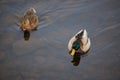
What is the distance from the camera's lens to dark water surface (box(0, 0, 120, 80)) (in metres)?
9.35

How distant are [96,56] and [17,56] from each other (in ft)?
8.02

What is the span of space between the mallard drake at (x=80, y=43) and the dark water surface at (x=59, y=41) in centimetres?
20

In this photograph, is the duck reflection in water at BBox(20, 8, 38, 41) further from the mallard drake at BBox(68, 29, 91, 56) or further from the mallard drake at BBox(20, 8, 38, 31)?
the mallard drake at BBox(68, 29, 91, 56)

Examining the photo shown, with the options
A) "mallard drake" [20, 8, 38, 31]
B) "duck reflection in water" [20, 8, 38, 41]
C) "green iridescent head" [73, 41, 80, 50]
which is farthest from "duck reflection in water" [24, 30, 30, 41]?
"green iridescent head" [73, 41, 80, 50]

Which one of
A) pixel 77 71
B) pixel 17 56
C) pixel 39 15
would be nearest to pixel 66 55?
pixel 77 71

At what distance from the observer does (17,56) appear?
9.97 m

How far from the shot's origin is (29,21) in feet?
36.0

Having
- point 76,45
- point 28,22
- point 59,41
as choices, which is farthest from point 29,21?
point 76,45

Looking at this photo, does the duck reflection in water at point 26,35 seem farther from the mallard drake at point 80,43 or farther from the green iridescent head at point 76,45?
the green iridescent head at point 76,45

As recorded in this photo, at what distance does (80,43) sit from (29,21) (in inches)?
82.2

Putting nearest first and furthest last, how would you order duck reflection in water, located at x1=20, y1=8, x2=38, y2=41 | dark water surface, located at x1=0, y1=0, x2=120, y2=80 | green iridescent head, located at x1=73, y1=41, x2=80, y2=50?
dark water surface, located at x1=0, y1=0, x2=120, y2=80 → green iridescent head, located at x1=73, y1=41, x2=80, y2=50 → duck reflection in water, located at x1=20, y1=8, x2=38, y2=41

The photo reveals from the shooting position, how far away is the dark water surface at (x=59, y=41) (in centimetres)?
935

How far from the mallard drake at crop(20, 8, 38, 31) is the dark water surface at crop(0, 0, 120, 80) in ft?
0.69

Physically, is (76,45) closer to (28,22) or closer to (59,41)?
(59,41)
